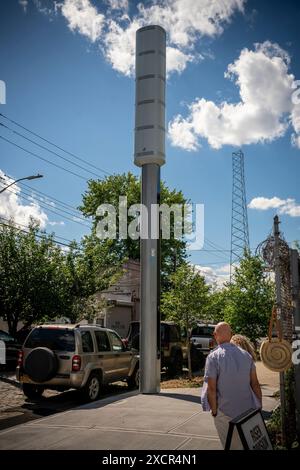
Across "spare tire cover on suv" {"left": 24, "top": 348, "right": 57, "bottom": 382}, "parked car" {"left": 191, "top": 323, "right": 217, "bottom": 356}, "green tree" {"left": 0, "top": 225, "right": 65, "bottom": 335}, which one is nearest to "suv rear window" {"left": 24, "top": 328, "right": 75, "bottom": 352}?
"spare tire cover on suv" {"left": 24, "top": 348, "right": 57, "bottom": 382}

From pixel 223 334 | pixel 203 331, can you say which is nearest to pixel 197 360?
pixel 203 331

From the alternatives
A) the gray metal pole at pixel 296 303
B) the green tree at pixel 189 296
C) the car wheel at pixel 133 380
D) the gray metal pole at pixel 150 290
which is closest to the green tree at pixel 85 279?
the green tree at pixel 189 296

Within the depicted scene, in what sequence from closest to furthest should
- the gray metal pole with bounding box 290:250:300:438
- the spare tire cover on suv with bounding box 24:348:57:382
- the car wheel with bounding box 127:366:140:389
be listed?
the gray metal pole with bounding box 290:250:300:438, the spare tire cover on suv with bounding box 24:348:57:382, the car wheel with bounding box 127:366:140:389

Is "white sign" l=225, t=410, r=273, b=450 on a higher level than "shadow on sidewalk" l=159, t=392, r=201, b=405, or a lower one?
higher

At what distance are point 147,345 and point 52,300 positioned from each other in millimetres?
10465

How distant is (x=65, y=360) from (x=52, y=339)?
62cm

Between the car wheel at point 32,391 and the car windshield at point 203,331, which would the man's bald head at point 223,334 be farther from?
the car windshield at point 203,331

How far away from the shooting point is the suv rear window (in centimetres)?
1047

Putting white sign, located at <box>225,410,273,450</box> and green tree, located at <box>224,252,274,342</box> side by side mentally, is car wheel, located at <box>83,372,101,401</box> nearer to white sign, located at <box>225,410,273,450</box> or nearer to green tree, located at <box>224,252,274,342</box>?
white sign, located at <box>225,410,273,450</box>

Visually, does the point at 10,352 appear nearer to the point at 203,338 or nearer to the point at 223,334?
the point at 203,338

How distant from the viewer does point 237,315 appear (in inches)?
826

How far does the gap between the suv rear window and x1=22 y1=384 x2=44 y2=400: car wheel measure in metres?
1.00

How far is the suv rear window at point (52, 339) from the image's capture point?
10469 mm
